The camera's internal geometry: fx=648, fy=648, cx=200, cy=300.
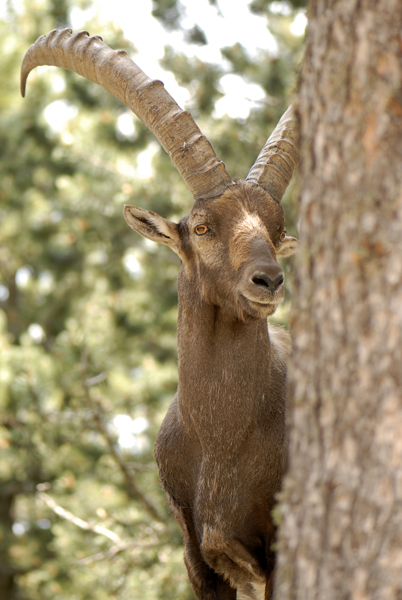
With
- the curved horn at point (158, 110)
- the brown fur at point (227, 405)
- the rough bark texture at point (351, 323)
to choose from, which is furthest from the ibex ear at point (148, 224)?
the rough bark texture at point (351, 323)

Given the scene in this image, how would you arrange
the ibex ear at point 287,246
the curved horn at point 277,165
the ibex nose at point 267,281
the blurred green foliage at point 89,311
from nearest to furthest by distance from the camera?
1. the ibex nose at point 267,281
2. the curved horn at point 277,165
3. the ibex ear at point 287,246
4. the blurred green foliage at point 89,311

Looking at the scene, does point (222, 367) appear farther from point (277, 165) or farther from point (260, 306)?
point (277, 165)

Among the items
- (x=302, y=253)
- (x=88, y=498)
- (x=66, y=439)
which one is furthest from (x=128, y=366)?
(x=302, y=253)

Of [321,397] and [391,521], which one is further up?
[321,397]

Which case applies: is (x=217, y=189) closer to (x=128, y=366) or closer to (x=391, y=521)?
(x=391, y=521)

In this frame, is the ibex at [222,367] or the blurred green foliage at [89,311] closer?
the ibex at [222,367]

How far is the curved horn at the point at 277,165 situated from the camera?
4.71 m

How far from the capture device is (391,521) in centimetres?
185

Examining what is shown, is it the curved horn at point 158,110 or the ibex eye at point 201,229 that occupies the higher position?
the curved horn at point 158,110

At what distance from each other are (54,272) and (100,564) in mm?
8870

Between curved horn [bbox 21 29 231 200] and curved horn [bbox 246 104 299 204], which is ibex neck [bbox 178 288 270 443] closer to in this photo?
curved horn [bbox 21 29 231 200]

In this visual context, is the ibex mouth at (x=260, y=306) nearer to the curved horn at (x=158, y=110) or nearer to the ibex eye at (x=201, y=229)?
the ibex eye at (x=201, y=229)

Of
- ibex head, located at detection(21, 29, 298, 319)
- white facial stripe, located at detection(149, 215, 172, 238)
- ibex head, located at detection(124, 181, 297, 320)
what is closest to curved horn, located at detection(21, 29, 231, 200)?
ibex head, located at detection(21, 29, 298, 319)

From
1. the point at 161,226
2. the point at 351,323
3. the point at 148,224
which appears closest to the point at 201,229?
the point at 161,226
